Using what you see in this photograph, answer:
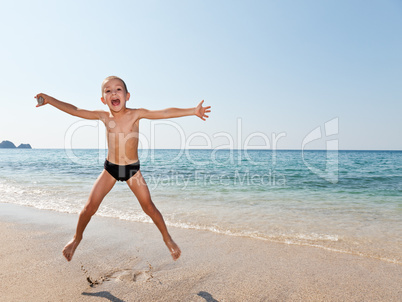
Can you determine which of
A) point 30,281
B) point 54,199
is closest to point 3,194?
point 54,199

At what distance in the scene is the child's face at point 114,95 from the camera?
9.99 feet

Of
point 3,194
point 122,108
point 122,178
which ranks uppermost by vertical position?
point 122,108

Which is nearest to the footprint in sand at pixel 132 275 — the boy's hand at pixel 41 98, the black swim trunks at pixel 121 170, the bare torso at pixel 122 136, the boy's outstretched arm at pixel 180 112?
the black swim trunks at pixel 121 170

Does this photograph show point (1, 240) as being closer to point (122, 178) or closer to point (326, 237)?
point (122, 178)

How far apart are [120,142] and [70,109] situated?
680 mm

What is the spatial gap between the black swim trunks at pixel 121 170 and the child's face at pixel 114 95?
64 centimetres

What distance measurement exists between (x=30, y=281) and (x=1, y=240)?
1.83 meters

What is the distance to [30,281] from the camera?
3.00 metres

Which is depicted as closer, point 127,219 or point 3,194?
point 127,219

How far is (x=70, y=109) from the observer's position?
3.19 m

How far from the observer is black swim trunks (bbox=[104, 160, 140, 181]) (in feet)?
10.4

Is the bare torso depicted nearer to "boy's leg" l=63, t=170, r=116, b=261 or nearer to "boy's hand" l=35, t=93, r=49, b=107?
"boy's leg" l=63, t=170, r=116, b=261

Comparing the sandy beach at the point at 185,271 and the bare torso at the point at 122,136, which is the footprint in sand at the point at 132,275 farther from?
the bare torso at the point at 122,136

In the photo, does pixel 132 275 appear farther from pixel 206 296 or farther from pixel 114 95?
pixel 114 95
